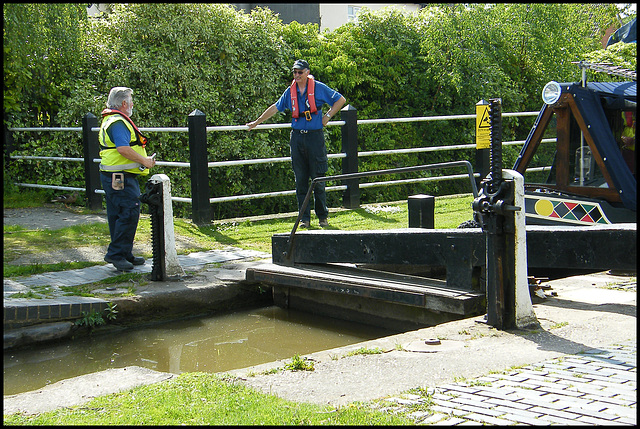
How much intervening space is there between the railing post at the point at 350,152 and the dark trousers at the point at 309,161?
1.37m

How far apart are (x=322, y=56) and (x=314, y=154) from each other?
4847 millimetres

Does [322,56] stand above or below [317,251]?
above

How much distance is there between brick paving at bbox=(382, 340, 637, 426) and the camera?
3180 millimetres

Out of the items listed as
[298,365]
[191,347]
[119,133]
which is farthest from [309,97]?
[298,365]

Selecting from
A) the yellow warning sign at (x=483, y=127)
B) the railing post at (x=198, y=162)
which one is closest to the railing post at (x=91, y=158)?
the railing post at (x=198, y=162)

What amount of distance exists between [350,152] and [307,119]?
1.75m

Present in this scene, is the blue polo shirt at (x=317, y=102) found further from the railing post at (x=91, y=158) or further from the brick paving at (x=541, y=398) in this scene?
the brick paving at (x=541, y=398)

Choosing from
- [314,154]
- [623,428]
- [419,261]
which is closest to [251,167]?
[314,154]

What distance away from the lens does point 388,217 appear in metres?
10.3

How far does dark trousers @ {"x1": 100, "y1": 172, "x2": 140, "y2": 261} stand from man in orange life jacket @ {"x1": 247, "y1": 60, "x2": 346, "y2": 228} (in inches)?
94.2

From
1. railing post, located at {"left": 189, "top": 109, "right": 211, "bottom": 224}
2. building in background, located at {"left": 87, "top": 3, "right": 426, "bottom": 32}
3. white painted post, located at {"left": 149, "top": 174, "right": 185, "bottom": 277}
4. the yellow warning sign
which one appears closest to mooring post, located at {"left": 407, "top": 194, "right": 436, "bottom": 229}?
white painted post, located at {"left": 149, "top": 174, "right": 185, "bottom": 277}

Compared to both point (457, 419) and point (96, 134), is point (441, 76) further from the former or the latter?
point (457, 419)

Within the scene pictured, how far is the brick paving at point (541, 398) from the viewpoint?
318 centimetres

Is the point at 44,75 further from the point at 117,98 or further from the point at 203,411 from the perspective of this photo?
the point at 203,411
